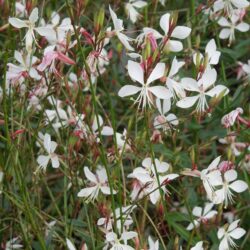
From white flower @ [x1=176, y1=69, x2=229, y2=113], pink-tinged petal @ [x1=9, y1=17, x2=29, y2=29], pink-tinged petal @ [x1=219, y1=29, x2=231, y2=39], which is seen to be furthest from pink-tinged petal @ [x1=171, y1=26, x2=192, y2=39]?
pink-tinged petal @ [x1=219, y1=29, x2=231, y2=39]

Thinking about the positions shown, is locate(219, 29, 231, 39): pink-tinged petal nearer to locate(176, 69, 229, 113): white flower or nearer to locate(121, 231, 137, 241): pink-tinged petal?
locate(176, 69, 229, 113): white flower

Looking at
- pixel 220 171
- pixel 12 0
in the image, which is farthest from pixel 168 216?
pixel 12 0

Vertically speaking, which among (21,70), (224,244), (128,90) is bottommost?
(224,244)

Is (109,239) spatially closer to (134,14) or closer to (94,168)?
(94,168)

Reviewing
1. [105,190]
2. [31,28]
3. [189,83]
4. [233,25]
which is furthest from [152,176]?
[233,25]

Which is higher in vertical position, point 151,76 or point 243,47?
point 151,76

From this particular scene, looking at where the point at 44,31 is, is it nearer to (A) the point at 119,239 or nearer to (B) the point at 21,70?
(B) the point at 21,70

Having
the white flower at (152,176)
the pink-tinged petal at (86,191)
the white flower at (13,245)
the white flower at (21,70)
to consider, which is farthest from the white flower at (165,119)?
the white flower at (13,245)

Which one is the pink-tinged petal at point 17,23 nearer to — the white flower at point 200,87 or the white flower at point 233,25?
the white flower at point 200,87
